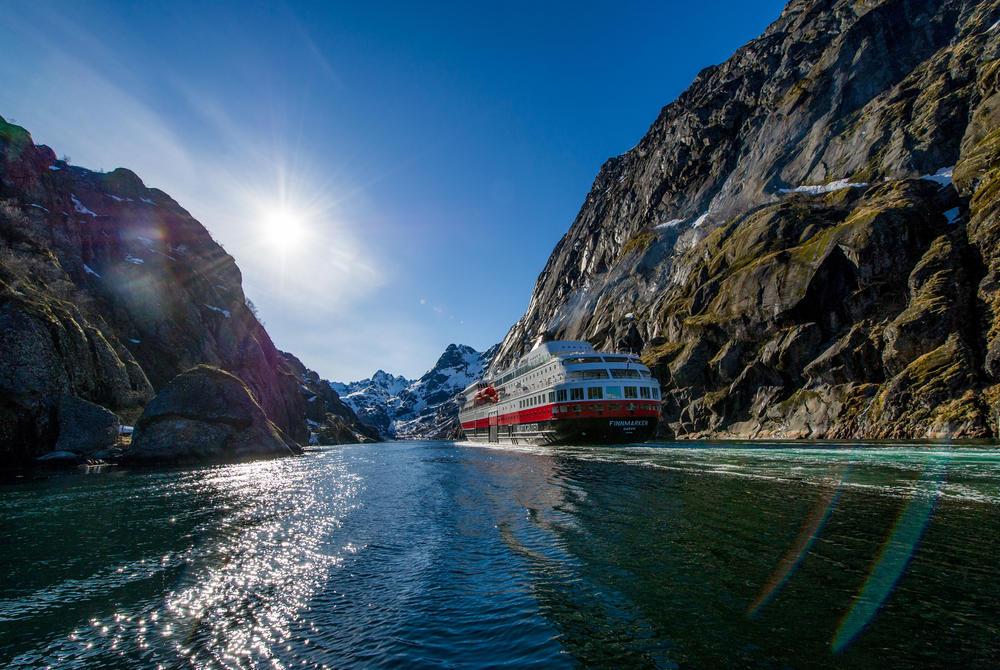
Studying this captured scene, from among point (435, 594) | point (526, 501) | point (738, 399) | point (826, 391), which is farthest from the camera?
point (738, 399)

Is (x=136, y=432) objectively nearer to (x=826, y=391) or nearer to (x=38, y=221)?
(x=38, y=221)

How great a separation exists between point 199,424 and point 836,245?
91.9 m

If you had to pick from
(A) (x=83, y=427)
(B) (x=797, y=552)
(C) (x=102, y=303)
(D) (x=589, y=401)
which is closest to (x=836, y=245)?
(D) (x=589, y=401)

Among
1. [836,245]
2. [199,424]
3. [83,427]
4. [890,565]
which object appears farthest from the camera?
[836,245]

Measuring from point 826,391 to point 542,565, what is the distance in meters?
66.4

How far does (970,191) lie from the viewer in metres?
64.3

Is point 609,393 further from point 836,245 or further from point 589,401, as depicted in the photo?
point 836,245

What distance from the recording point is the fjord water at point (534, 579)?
289 inches

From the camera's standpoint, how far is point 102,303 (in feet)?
262

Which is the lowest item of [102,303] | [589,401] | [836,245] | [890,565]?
[890,565]

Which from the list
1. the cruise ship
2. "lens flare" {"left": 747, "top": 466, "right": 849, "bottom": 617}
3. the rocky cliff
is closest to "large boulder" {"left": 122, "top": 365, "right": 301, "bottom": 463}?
the rocky cliff

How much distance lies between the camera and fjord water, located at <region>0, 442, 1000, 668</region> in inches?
289

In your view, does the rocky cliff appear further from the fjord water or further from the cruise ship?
the cruise ship

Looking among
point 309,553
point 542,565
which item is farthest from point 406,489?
point 542,565
